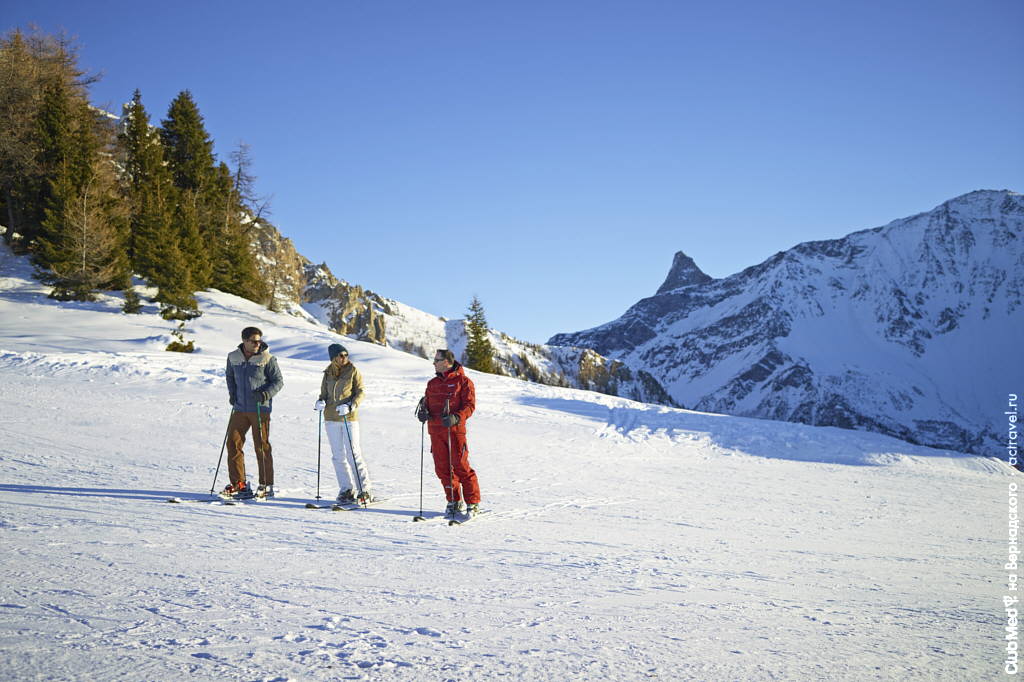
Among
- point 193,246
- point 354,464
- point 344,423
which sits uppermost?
point 193,246

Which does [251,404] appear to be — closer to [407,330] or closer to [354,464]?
[354,464]

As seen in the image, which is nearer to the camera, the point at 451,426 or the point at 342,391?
the point at 451,426

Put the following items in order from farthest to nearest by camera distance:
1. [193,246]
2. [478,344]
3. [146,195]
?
[478,344] < [146,195] < [193,246]

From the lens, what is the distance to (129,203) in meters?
38.3

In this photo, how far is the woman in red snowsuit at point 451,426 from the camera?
26.0ft

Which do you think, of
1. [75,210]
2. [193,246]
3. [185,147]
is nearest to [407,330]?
[185,147]

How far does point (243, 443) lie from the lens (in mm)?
8312

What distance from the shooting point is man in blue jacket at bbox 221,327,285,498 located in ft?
26.9

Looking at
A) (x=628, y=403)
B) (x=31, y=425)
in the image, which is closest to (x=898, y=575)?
(x=31, y=425)

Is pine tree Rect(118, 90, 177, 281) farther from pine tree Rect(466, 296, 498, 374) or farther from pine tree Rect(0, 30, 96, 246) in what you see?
pine tree Rect(466, 296, 498, 374)

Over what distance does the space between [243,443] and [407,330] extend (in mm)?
85386

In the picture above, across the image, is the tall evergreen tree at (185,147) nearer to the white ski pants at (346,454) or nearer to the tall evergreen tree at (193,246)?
the tall evergreen tree at (193,246)

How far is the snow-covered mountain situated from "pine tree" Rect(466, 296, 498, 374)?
40.2 feet

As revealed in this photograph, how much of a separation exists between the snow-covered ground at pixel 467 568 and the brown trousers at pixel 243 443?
570 mm
